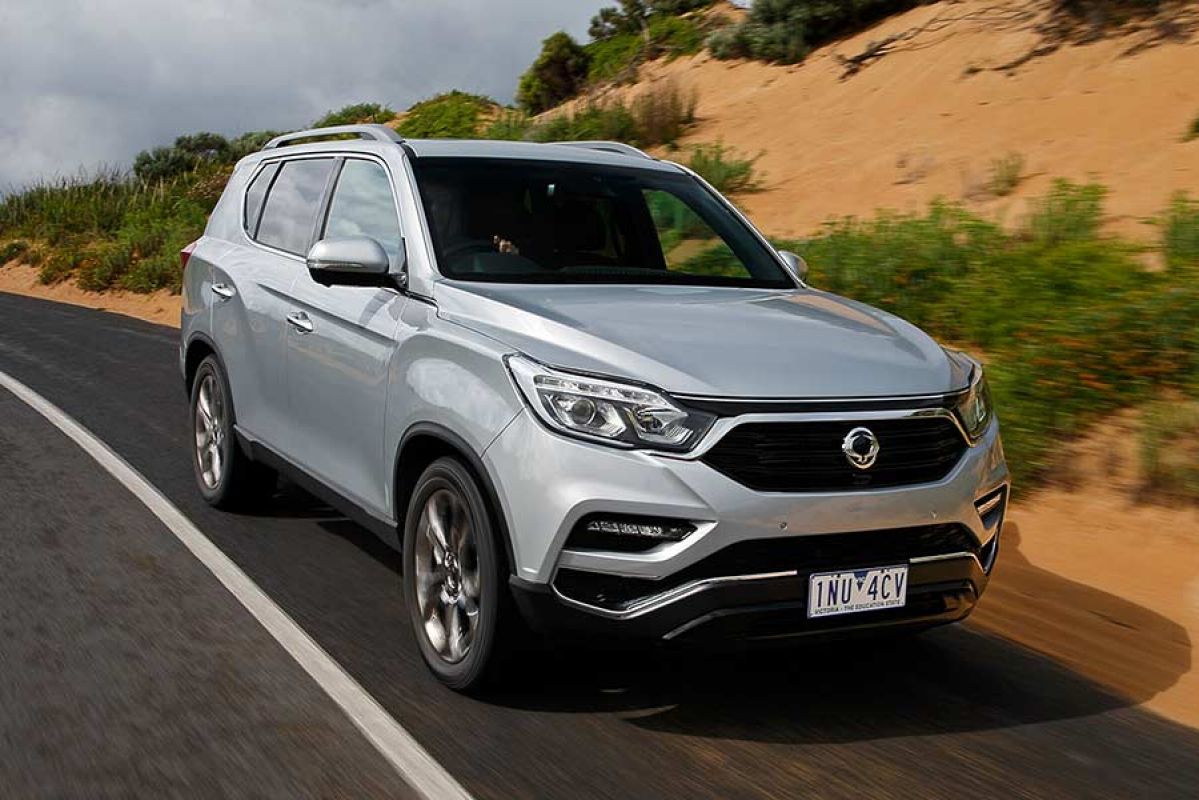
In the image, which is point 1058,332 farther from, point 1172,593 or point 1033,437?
point 1172,593

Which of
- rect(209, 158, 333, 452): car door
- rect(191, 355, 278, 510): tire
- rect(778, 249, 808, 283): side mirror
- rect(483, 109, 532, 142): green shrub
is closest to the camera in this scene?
rect(778, 249, 808, 283): side mirror

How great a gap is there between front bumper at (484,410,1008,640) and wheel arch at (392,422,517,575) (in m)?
0.06

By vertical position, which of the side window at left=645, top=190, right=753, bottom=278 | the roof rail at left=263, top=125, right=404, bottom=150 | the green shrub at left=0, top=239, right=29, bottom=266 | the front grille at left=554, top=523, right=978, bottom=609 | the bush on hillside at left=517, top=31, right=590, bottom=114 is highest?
the bush on hillside at left=517, top=31, right=590, bottom=114

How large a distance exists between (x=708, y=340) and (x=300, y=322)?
2192 mm

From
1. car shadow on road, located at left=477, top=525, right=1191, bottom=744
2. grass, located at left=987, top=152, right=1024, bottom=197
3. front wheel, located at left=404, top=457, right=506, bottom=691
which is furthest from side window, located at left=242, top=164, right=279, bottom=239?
grass, located at left=987, top=152, right=1024, bottom=197

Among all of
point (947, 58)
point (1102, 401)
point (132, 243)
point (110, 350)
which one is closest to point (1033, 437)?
point (1102, 401)

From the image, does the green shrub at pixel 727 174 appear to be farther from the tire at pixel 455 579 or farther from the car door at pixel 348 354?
the tire at pixel 455 579

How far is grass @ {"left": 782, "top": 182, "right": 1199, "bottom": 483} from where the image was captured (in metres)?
7.79

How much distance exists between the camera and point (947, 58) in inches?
773

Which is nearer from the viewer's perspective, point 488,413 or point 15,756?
point 15,756

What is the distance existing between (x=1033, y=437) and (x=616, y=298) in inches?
139

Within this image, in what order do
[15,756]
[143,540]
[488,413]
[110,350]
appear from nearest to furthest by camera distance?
[15,756] < [488,413] < [143,540] < [110,350]

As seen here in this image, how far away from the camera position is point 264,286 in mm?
6512

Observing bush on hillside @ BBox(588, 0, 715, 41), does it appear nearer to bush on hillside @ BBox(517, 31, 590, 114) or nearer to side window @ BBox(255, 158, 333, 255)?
bush on hillside @ BBox(517, 31, 590, 114)
